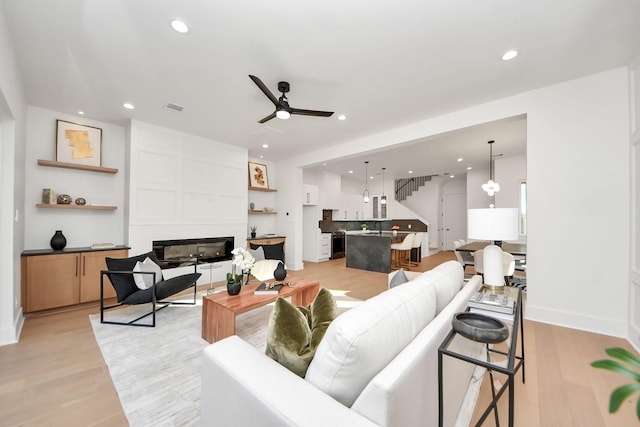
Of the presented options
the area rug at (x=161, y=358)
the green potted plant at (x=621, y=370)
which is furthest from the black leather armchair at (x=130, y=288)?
the green potted plant at (x=621, y=370)

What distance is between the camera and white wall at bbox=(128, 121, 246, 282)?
→ 4.21 metres

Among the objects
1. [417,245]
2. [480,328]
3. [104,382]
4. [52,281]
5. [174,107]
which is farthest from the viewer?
[417,245]

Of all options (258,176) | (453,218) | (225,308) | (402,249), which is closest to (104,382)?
(225,308)

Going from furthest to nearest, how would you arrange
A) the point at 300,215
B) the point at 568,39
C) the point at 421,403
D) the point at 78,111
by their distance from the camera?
the point at 300,215, the point at 78,111, the point at 568,39, the point at 421,403

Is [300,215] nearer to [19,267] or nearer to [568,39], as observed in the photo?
[19,267]

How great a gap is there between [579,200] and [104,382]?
494cm

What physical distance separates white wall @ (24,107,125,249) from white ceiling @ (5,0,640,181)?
0.39 m

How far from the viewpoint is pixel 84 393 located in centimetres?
191

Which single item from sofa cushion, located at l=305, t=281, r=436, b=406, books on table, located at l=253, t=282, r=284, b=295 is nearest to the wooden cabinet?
books on table, located at l=253, t=282, r=284, b=295

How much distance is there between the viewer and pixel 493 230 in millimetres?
1820

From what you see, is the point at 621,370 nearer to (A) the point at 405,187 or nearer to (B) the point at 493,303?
(B) the point at 493,303

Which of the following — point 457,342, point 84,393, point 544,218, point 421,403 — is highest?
point 544,218

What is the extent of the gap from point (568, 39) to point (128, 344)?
199 inches

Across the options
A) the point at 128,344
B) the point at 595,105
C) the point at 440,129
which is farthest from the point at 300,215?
the point at 595,105
